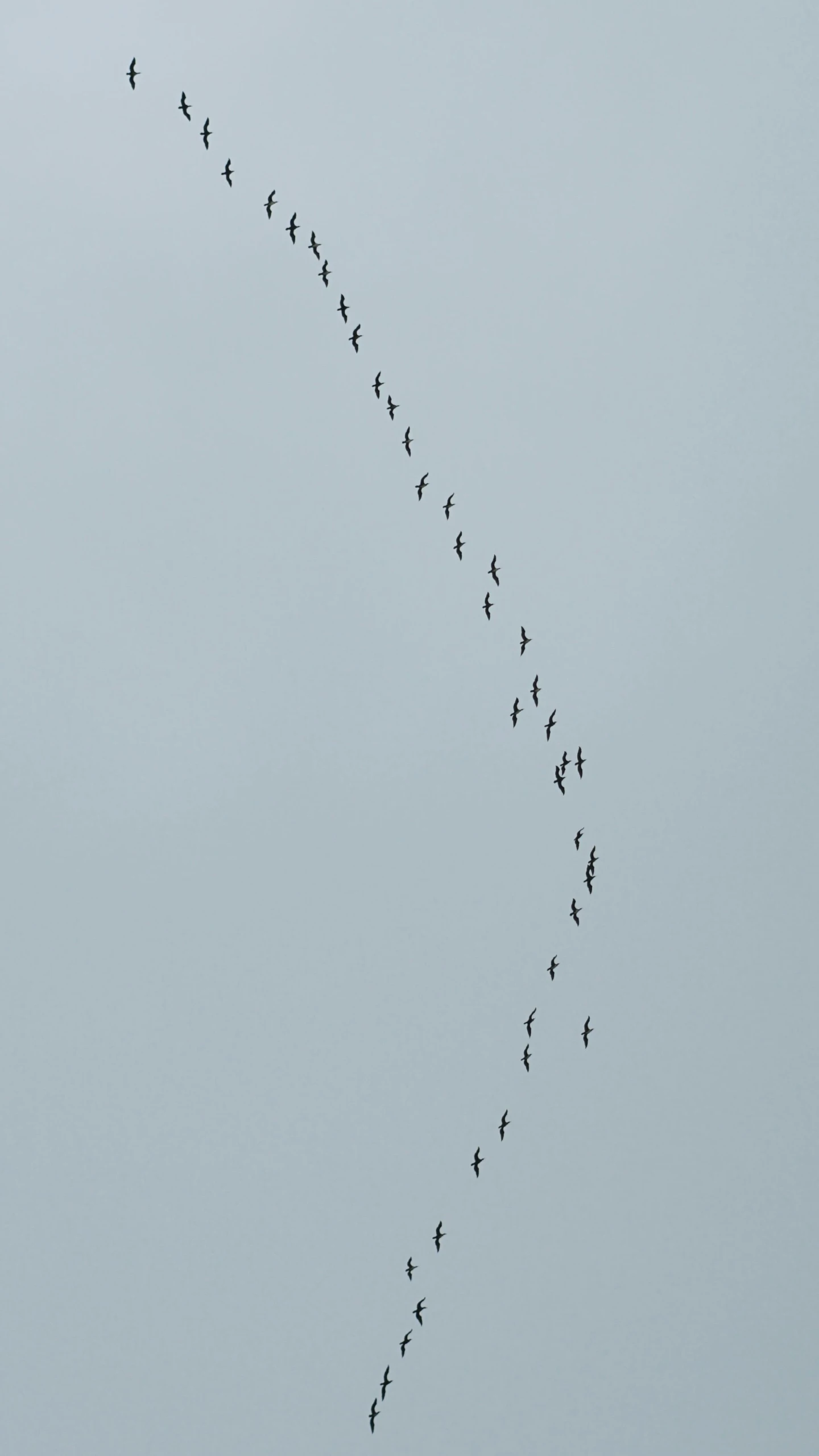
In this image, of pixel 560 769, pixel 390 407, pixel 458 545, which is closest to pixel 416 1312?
pixel 560 769

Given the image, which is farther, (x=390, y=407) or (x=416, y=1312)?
(x=390, y=407)

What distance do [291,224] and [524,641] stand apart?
43032 millimetres

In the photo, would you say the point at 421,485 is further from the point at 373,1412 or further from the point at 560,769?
the point at 373,1412

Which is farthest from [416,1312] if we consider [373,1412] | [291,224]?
[291,224]

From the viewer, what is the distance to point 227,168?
15412 centimetres

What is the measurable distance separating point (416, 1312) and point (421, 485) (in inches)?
3000

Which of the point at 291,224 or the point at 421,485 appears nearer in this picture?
the point at 291,224

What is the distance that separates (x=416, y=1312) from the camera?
155m

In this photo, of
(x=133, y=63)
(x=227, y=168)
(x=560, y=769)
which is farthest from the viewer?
(x=560, y=769)

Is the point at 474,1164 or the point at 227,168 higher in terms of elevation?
the point at 227,168

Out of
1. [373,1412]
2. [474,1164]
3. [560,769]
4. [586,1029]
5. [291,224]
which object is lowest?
[373,1412]

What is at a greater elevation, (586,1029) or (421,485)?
(421,485)

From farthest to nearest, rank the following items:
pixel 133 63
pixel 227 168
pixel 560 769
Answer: pixel 560 769 → pixel 227 168 → pixel 133 63

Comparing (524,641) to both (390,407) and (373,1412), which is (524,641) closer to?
(390,407)
